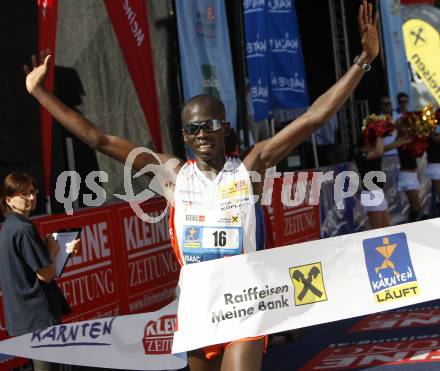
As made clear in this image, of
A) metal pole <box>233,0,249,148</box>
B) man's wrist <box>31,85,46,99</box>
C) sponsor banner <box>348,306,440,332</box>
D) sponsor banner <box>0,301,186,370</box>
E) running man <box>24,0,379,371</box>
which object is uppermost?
metal pole <box>233,0,249,148</box>

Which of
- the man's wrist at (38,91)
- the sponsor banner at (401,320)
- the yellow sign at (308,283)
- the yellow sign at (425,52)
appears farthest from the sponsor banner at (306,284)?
the yellow sign at (425,52)

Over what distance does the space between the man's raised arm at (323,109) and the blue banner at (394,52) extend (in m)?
10.9

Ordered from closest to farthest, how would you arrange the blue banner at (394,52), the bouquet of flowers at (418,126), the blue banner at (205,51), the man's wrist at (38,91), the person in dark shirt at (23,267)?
the man's wrist at (38,91) < the person in dark shirt at (23,267) < the blue banner at (205,51) < the bouquet of flowers at (418,126) < the blue banner at (394,52)

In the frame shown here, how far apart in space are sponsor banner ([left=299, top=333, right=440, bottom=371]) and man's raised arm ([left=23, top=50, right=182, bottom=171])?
325 cm

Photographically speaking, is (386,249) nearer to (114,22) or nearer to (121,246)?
(121,246)

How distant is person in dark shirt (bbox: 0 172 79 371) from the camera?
532cm

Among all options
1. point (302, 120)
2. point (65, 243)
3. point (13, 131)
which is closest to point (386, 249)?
point (302, 120)

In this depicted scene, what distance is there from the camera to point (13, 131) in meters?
8.42

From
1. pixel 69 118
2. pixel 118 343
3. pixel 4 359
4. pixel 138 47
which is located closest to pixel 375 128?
pixel 138 47

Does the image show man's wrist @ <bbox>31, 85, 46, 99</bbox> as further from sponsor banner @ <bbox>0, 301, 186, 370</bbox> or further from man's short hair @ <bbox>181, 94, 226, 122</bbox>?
sponsor banner @ <bbox>0, 301, 186, 370</bbox>

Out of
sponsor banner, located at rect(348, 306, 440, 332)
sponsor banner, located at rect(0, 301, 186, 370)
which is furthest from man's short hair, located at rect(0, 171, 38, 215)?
sponsor banner, located at rect(348, 306, 440, 332)

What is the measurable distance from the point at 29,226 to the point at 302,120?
2.02 m

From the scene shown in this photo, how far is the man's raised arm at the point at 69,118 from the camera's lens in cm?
408

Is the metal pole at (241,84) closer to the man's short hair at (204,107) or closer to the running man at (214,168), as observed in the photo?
the running man at (214,168)
